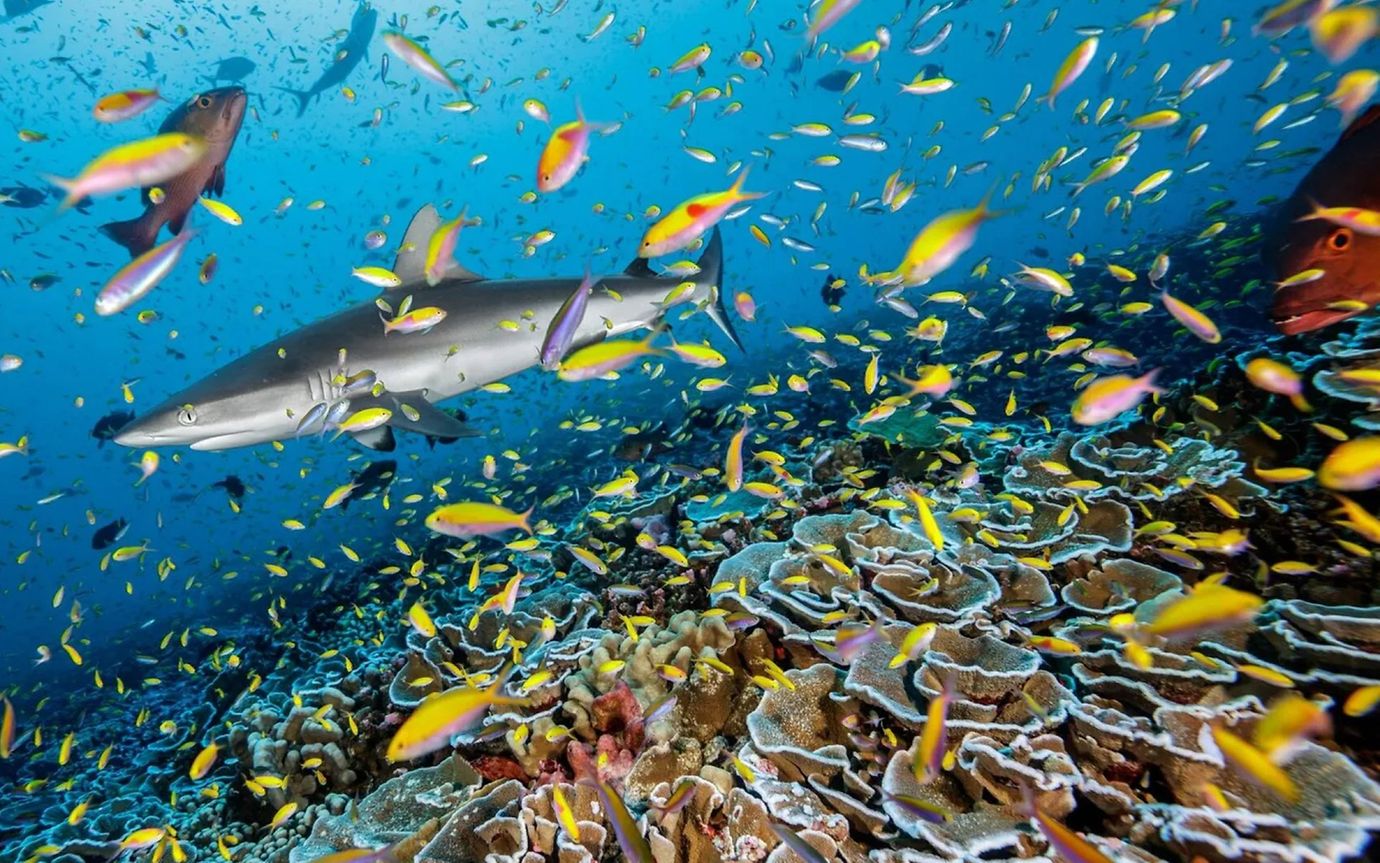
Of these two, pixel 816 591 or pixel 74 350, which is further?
pixel 74 350

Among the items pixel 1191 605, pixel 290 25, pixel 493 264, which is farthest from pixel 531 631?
pixel 493 264

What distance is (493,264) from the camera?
107125mm

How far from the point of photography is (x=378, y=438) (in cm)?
500

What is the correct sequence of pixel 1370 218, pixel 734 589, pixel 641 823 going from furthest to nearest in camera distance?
1. pixel 734 589
2. pixel 1370 218
3. pixel 641 823

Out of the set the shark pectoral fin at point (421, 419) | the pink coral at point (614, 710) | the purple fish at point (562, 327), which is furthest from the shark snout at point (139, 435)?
the pink coral at point (614, 710)

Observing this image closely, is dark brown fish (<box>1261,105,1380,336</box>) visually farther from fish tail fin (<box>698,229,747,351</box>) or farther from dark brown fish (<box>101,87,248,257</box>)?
dark brown fish (<box>101,87,248,257</box>)

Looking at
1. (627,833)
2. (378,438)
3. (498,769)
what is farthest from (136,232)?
(627,833)

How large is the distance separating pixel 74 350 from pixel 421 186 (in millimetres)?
65793

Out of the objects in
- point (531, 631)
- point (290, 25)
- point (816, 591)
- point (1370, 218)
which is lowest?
point (531, 631)

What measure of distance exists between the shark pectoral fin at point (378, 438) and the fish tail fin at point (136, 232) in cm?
219

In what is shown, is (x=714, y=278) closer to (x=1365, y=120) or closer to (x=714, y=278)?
(x=714, y=278)

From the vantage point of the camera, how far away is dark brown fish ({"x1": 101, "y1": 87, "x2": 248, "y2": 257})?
4207 mm

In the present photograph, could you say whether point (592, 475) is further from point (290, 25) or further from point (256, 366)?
point (290, 25)

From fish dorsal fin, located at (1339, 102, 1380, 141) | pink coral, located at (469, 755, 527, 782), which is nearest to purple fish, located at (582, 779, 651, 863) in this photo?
pink coral, located at (469, 755, 527, 782)
